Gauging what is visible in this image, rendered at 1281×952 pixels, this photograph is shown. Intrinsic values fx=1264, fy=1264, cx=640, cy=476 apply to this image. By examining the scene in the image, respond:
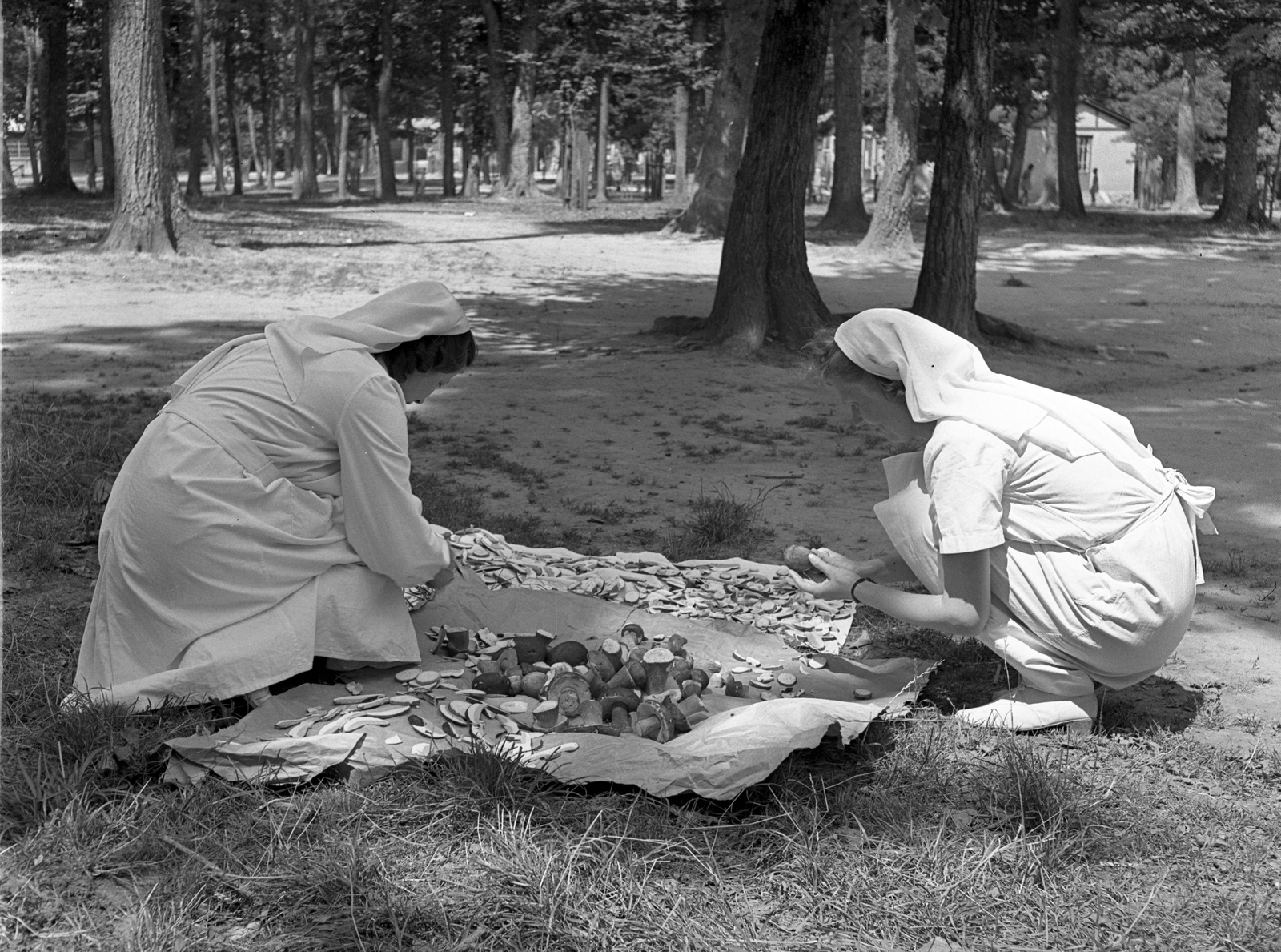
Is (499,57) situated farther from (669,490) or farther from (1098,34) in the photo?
(669,490)

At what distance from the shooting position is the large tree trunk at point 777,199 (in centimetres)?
1017

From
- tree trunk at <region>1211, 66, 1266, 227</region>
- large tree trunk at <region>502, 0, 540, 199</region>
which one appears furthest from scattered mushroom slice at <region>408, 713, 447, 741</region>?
large tree trunk at <region>502, 0, 540, 199</region>

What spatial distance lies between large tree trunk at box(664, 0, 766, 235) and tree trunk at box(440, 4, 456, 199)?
19.0 meters

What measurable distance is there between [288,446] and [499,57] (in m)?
34.9

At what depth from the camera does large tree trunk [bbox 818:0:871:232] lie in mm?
25219

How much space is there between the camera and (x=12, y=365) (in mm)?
9180

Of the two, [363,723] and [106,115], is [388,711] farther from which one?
[106,115]

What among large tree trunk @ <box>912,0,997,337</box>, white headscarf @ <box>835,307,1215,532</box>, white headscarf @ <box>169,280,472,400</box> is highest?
large tree trunk @ <box>912,0,997,337</box>

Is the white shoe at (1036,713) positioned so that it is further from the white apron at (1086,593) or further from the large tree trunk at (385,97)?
the large tree trunk at (385,97)

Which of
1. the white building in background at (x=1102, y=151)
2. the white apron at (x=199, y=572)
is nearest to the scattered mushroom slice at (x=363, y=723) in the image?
the white apron at (x=199, y=572)

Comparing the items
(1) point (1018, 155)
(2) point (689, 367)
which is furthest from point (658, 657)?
(1) point (1018, 155)

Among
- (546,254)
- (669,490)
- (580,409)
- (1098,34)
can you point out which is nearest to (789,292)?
(580,409)

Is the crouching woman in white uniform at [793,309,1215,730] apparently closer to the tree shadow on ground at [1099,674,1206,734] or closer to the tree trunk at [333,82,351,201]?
the tree shadow on ground at [1099,674,1206,734]

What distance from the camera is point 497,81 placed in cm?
3684
